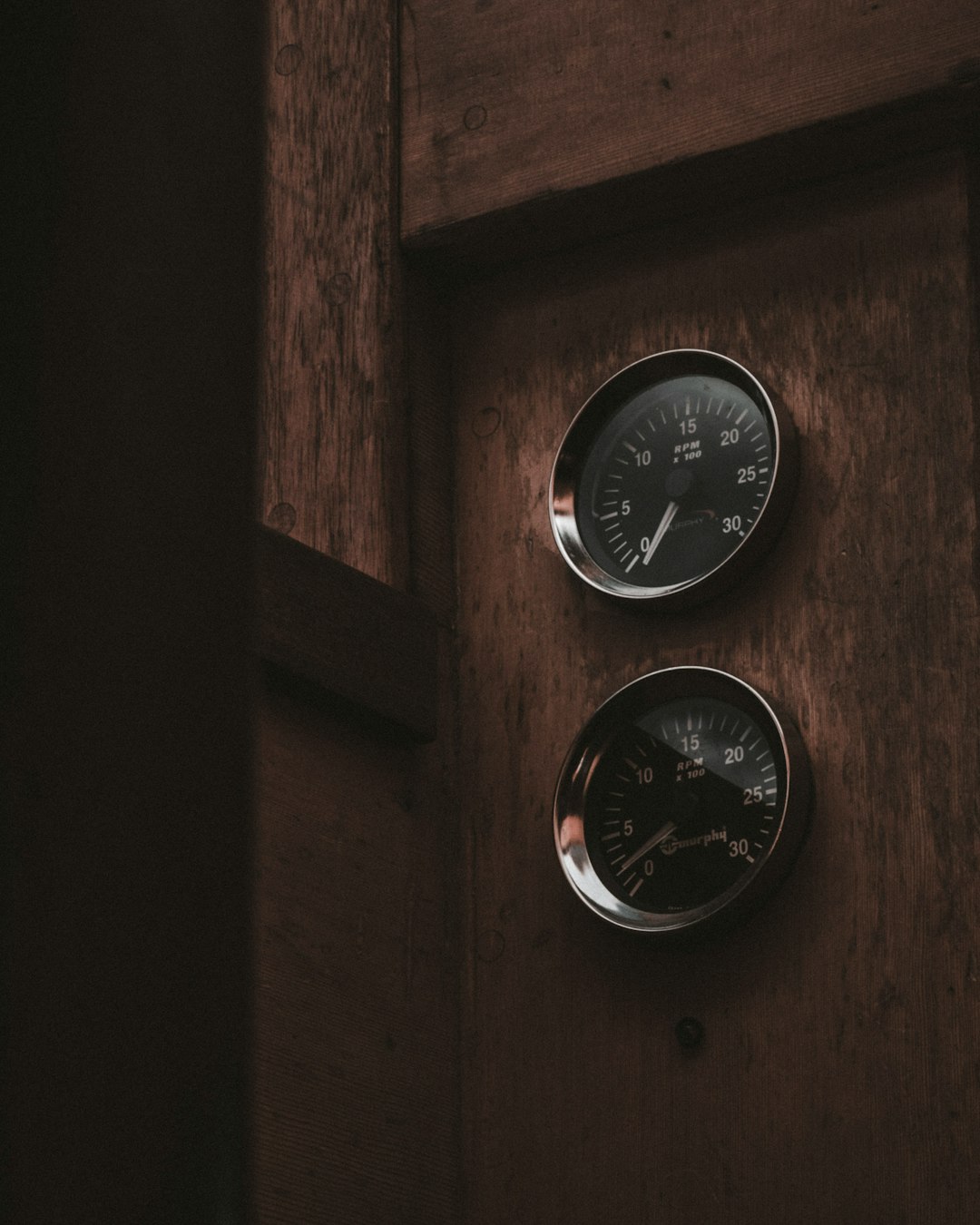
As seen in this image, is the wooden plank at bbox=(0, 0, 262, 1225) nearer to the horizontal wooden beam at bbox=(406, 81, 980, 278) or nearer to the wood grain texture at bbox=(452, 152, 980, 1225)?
the wood grain texture at bbox=(452, 152, 980, 1225)

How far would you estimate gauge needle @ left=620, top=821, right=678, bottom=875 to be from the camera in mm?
2939

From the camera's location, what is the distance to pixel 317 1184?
106 inches

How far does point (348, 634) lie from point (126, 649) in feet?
9.19

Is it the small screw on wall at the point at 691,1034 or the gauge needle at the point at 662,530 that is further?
the gauge needle at the point at 662,530

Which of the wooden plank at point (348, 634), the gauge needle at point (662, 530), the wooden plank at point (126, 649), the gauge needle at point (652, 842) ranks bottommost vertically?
the wooden plank at point (126, 649)

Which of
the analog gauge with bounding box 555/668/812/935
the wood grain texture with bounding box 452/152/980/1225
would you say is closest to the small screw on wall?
the wood grain texture with bounding box 452/152/980/1225

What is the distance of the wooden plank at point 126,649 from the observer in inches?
6.4

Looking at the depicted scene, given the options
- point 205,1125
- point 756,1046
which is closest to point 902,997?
point 756,1046

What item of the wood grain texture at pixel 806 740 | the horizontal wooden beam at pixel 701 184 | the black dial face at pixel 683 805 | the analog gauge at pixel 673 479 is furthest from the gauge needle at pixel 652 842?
the horizontal wooden beam at pixel 701 184

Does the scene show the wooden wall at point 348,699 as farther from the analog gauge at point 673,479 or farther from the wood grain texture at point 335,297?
the analog gauge at point 673,479

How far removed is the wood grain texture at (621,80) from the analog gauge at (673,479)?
0.40 metres

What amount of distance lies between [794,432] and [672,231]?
1.70 feet

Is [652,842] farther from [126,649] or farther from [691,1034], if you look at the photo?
[126,649]

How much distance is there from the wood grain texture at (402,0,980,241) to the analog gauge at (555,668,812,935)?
98 centimetres
